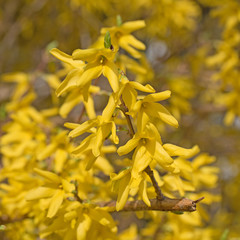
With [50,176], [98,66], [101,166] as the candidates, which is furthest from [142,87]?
[101,166]

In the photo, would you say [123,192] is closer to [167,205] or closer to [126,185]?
[126,185]

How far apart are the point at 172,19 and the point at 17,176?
2.82 m

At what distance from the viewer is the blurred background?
3.01m

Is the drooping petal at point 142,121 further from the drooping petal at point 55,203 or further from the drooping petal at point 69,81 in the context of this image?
the drooping petal at point 55,203

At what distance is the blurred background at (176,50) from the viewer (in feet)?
9.89

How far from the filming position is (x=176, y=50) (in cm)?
399

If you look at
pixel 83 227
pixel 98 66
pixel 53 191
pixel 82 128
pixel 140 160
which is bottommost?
pixel 83 227

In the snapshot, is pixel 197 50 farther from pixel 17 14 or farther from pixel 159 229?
pixel 17 14

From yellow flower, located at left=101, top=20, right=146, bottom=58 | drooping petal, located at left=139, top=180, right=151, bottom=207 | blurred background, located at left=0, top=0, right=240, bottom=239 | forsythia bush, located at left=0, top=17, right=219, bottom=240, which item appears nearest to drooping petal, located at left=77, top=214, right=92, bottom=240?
forsythia bush, located at left=0, top=17, right=219, bottom=240

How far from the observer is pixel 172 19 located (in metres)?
3.74

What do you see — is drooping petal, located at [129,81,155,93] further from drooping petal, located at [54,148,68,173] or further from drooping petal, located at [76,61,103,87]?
drooping petal, located at [54,148,68,173]

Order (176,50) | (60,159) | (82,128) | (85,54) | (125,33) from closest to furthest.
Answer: (85,54) < (82,128) < (60,159) < (125,33) < (176,50)

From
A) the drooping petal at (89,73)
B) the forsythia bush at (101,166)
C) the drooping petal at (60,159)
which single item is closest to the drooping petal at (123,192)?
the forsythia bush at (101,166)

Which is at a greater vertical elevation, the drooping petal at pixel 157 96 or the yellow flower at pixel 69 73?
the yellow flower at pixel 69 73
